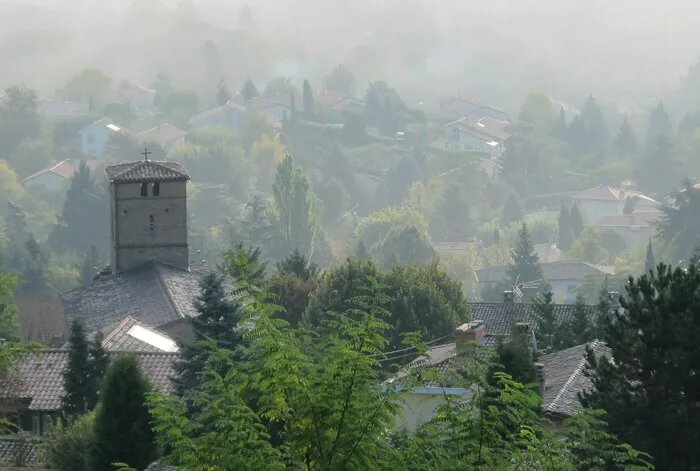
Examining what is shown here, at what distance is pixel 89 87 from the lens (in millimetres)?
189750

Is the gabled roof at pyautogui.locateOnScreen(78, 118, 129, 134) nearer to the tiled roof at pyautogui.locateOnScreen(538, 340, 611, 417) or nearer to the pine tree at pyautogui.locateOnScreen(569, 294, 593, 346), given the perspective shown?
the pine tree at pyautogui.locateOnScreen(569, 294, 593, 346)

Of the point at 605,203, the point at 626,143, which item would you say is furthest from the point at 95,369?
the point at 626,143

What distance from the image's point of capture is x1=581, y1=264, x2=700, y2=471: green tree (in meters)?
18.1

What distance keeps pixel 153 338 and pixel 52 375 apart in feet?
20.6

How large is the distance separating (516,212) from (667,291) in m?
117

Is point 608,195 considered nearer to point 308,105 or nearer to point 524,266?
point 308,105

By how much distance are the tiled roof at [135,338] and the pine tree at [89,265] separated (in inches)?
1562

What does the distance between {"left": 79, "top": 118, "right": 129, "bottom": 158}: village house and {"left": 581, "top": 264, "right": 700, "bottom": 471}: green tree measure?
130957mm

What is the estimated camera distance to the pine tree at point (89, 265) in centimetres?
7875

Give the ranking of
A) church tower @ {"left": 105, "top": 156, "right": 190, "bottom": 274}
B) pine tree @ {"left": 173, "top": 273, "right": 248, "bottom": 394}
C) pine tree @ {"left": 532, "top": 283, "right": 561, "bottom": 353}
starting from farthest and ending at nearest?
1. church tower @ {"left": 105, "top": 156, "right": 190, "bottom": 274}
2. pine tree @ {"left": 532, "top": 283, "right": 561, "bottom": 353}
3. pine tree @ {"left": 173, "top": 273, "right": 248, "bottom": 394}

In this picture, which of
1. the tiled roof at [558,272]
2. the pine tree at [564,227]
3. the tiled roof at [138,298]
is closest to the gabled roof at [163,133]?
the pine tree at [564,227]

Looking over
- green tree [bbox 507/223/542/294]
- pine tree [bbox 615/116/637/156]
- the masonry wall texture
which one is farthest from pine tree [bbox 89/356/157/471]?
pine tree [bbox 615/116/637/156]

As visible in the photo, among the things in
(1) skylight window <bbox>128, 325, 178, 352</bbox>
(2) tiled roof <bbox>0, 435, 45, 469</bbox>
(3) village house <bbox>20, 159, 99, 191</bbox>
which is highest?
(3) village house <bbox>20, 159, 99, 191</bbox>

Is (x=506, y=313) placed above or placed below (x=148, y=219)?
below
